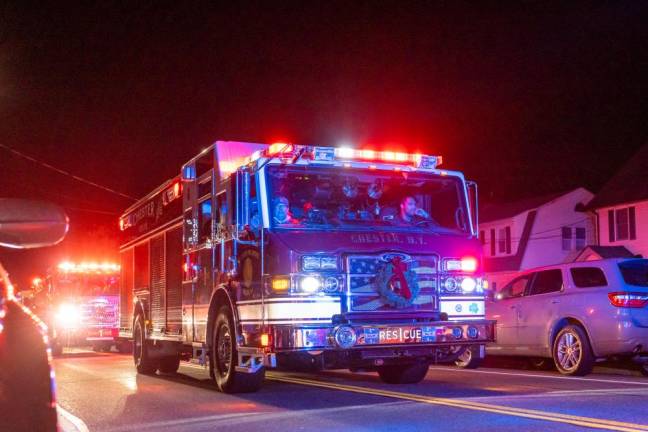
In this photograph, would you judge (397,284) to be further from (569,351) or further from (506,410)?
(569,351)

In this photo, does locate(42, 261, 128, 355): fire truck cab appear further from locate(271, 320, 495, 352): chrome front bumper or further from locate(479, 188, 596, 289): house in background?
locate(479, 188, 596, 289): house in background

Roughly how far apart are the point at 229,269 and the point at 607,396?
4489 mm

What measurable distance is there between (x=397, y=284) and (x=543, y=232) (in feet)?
114

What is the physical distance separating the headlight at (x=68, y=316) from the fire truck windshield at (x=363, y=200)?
1695cm

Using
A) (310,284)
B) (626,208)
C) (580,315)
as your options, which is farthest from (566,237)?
(310,284)

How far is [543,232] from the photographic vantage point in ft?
139

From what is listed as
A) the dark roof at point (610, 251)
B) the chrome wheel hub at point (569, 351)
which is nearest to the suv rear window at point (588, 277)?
the chrome wheel hub at point (569, 351)

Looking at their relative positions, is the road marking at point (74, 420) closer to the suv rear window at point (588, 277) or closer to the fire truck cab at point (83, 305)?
the suv rear window at point (588, 277)

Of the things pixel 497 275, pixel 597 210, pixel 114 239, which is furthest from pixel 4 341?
pixel 497 275

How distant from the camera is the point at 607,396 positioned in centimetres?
864

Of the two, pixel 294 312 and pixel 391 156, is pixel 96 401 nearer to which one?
pixel 294 312

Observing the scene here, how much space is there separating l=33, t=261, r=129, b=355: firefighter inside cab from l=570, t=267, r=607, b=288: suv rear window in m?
15.5

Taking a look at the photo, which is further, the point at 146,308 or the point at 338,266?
the point at 146,308

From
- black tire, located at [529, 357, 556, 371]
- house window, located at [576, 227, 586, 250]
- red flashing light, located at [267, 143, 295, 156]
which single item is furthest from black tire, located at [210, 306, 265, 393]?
house window, located at [576, 227, 586, 250]
